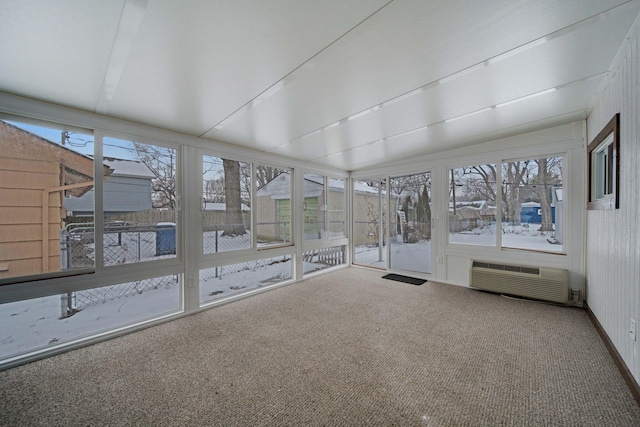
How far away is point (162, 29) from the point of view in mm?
1321

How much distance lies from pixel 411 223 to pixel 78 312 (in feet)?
16.2

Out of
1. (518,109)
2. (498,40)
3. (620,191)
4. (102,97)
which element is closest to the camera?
(498,40)

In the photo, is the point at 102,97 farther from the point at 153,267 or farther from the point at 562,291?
the point at 562,291

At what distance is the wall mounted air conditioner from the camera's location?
119 inches

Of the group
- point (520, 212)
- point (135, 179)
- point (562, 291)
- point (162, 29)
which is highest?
point (162, 29)

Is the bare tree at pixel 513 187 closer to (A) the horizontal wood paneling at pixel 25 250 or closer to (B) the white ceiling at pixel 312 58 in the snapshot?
(B) the white ceiling at pixel 312 58

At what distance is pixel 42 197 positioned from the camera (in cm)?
223

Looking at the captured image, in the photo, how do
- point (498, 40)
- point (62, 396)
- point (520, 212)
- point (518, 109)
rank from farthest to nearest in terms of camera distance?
point (520, 212) → point (518, 109) → point (62, 396) → point (498, 40)

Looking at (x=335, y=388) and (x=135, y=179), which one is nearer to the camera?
(x=335, y=388)

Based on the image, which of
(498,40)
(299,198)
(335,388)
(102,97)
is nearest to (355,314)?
(335,388)

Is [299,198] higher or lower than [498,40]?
lower

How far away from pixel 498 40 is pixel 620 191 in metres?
1.56

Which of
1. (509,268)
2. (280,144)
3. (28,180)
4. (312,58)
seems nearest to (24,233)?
(28,180)

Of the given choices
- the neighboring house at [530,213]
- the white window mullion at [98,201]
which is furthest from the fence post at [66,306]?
the neighboring house at [530,213]
